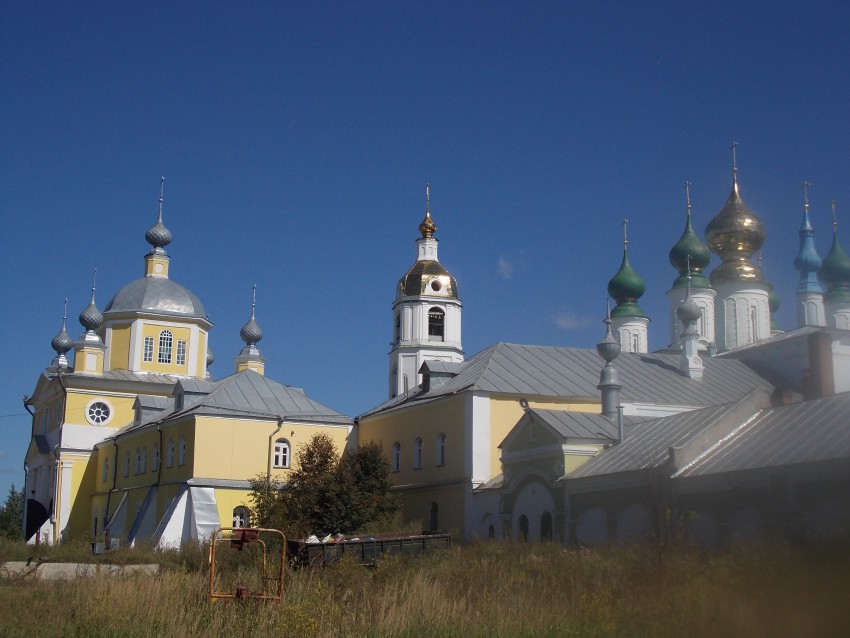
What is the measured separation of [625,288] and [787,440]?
3218 cm

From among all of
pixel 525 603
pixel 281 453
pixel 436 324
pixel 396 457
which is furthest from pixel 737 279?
pixel 525 603

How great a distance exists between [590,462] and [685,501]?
4560 millimetres

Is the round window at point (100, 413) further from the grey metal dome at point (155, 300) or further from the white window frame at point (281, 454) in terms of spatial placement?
the white window frame at point (281, 454)

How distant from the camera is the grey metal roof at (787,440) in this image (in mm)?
18797

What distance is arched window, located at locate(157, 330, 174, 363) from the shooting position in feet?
165

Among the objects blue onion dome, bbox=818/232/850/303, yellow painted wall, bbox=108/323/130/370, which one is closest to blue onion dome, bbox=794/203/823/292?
blue onion dome, bbox=818/232/850/303

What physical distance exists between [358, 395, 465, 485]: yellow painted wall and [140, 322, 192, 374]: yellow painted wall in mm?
14346

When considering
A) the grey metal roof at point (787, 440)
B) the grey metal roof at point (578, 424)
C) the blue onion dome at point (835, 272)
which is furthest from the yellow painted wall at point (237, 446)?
the blue onion dome at point (835, 272)

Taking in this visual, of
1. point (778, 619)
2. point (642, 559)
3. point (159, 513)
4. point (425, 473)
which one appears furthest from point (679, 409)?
point (778, 619)

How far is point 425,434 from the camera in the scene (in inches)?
1399

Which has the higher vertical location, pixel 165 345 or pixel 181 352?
pixel 165 345

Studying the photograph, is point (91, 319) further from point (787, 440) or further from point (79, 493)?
point (787, 440)

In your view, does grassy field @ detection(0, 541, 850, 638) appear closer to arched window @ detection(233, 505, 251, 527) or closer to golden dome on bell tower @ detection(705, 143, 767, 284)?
arched window @ detection(233, 505, 251, 527)

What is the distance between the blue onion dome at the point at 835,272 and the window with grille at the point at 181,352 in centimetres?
3109
